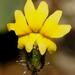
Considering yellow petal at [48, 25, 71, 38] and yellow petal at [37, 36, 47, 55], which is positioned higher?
yellow petal at [48, 25, 71, 38]

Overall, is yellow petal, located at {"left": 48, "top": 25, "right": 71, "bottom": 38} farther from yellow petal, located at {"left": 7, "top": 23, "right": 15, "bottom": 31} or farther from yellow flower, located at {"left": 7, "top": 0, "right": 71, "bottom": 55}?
yellow petal, located at {"left": 7, "top": 23, "right": 15, "bottom": 31}

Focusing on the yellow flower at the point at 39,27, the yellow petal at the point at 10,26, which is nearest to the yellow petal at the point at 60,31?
the yellow flower at the point at 39,27

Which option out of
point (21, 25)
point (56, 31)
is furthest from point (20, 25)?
point (56, 31)

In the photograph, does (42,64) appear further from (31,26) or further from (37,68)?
(31,26)

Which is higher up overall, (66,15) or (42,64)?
(66,15)

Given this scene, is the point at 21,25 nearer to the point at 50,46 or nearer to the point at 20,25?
the point at 20,25

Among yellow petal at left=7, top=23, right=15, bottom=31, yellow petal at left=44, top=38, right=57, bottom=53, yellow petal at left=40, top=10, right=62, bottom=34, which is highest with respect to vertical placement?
yellow petal at left=40, top=10, right=62, bottom=34

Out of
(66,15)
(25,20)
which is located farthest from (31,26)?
(66,15)

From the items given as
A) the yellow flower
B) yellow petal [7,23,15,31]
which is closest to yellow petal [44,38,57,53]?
the yellow flower
